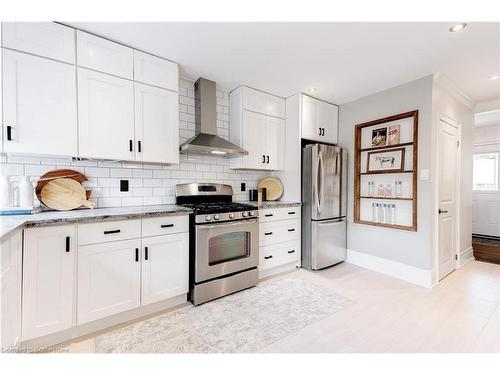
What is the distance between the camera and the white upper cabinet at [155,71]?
7.20ft

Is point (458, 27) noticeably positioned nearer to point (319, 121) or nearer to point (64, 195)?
point (319, 121)

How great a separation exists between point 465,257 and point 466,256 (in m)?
0.06

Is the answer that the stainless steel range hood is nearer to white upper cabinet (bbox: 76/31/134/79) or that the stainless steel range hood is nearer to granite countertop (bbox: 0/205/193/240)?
white upper cabinet (bbox: 76/31/134/79)

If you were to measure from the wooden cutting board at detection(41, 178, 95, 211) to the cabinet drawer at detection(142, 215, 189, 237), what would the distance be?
24.9 inches

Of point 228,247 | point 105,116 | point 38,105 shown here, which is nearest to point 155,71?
point 105,116

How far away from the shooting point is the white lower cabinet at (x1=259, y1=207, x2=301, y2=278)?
9.48ft

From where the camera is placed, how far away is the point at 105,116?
6.68 ft

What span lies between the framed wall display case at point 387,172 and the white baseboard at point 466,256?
1.39 m

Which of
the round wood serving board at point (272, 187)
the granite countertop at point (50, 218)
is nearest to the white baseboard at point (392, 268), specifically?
the round wood serving board at point (272, 187)

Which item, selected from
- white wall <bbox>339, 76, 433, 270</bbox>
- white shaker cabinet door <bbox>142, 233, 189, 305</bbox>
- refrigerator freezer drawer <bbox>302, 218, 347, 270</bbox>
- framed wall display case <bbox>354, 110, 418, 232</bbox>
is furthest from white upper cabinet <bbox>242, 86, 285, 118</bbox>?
white shaker cabinet door <bbox>142, 233, 189, 305</bbox>

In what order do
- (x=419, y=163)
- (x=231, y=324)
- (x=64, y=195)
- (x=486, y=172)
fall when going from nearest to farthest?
(x=231, y=324)
(x=64, y=195)
(x=419, y=163)
(x=486, y=172)

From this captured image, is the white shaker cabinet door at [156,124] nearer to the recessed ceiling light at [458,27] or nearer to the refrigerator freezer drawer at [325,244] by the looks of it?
the refrigerator freezer drawer at [325,244]

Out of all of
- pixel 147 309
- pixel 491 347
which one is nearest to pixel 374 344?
pixel 491 347

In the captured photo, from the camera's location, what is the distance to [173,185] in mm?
2770
